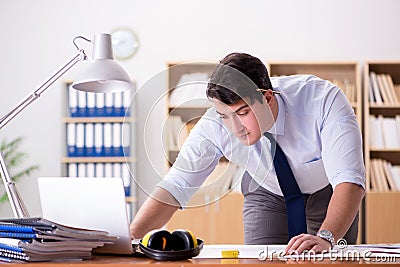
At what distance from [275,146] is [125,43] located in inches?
140

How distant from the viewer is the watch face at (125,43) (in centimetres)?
545

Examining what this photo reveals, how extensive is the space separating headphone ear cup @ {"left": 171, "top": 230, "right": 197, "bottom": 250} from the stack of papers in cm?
15

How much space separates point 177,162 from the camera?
1.98m

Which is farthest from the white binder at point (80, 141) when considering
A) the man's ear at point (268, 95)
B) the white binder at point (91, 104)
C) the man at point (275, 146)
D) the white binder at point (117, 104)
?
the man's ear at point (268, 95)

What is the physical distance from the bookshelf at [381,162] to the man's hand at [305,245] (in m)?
3.43

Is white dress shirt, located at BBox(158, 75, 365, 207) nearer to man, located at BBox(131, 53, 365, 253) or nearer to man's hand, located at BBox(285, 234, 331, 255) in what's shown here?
man, located at BBox(131, 53, 365, 253)

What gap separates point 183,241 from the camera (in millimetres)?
1615

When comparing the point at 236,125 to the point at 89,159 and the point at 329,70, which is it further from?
the point at 329,70

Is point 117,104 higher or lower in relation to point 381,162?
higher

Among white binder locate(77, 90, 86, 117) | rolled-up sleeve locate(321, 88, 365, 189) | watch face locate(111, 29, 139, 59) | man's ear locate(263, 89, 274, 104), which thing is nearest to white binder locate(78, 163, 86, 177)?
white binder locate(77, 90, 86, 117)

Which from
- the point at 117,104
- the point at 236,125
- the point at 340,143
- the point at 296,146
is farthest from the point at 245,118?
the point at 117,104

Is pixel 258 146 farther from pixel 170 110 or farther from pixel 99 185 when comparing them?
pixel 99 185

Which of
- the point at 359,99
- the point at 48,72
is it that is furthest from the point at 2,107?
the point at 359,99

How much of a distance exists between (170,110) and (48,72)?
387 cm
